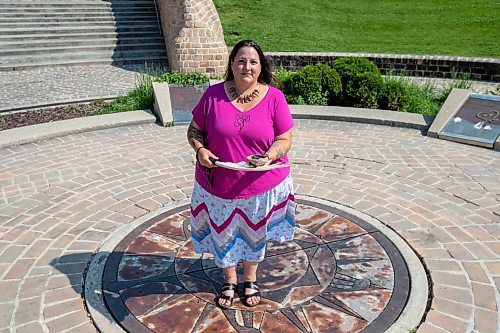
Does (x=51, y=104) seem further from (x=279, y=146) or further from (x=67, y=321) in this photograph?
(x=279, y=146)

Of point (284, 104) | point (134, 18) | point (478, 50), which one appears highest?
point (284, 104)

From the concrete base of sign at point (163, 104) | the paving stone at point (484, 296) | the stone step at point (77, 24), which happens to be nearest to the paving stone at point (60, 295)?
the paving stone at point (484, 296)

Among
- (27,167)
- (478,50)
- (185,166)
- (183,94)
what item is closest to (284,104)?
(185,166)

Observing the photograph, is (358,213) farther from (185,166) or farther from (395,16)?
(395,16)

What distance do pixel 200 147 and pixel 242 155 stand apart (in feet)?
0.91

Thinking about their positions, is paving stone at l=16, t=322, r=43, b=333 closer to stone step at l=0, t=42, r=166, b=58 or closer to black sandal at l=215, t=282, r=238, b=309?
black sandal at l=215, t=282, r=238, b=309

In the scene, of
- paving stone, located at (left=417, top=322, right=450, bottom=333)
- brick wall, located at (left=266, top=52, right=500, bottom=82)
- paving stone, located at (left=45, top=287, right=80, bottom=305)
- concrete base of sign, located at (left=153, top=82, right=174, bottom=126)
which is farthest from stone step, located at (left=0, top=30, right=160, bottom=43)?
paving stone, located at (left=417, top=322, right=450, bottom=333)

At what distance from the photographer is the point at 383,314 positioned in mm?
3215

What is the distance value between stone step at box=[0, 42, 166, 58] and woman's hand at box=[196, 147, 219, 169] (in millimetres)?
13126

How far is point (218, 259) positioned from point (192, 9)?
10.7 meters

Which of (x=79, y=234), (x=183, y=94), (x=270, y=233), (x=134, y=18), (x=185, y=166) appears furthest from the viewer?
(x=134, y=18)

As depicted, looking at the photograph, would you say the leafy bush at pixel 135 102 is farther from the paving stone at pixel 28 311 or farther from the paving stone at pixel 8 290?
the paving stone at pixel 28 311

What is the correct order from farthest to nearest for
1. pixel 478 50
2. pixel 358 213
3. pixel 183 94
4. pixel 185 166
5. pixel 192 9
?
1. pixel 478 50
2. pixel 192 9
3. pixel 183 94
4. pixel 185 166
5. pixel 358 213

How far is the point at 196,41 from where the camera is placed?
497 inches
